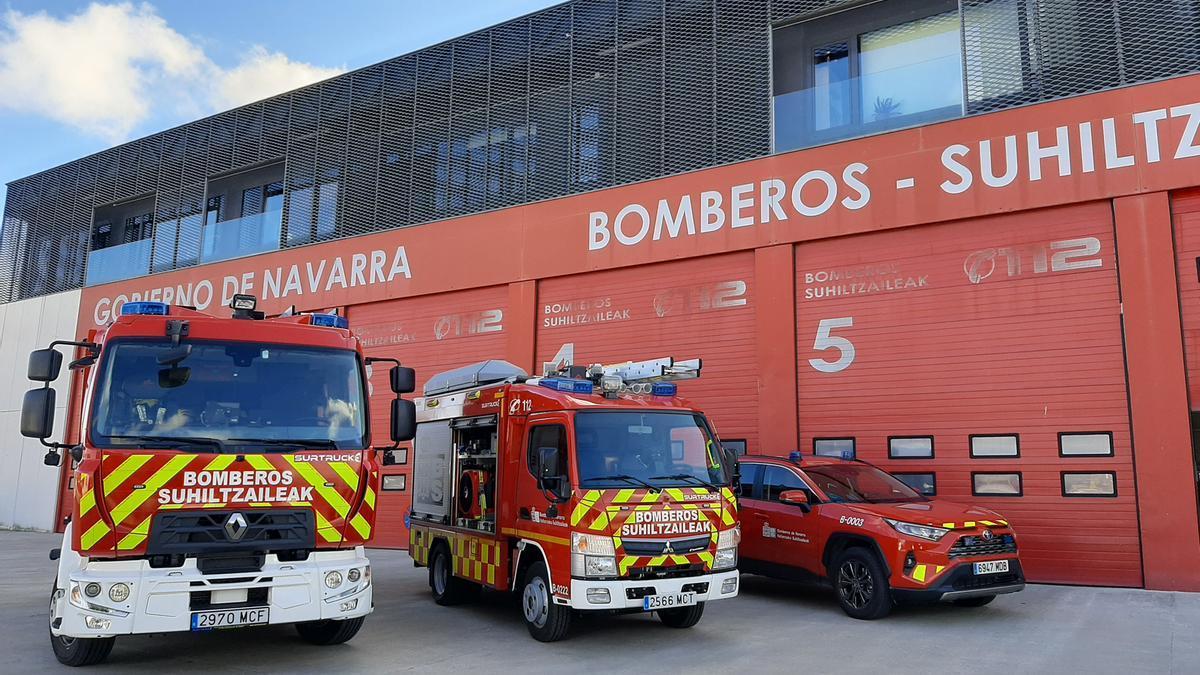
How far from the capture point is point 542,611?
8188 millimetres

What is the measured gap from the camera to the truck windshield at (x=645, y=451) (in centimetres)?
802

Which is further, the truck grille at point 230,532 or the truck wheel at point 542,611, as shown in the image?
the truck wheel at point 542,611

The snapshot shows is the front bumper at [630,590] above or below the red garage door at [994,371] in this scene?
below

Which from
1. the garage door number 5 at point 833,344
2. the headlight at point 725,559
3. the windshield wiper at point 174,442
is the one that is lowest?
the headlight at point 725,559

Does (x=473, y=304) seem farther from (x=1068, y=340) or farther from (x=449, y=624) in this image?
(x=1068, y=340)

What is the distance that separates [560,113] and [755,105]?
4.00 m

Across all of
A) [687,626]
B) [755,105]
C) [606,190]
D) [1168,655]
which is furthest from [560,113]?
[1168,655]

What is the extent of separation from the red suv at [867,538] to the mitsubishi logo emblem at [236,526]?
5991 millimetres

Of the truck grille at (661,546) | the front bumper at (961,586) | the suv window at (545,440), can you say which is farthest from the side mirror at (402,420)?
the front bumper at (961,586)

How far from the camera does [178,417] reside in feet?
21.7

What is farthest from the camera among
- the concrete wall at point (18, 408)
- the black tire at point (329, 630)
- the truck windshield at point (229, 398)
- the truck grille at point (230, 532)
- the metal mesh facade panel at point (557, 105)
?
the concrete wall at point (18, 408)

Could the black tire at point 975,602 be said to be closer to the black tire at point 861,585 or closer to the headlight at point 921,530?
the black tire at point 861,585

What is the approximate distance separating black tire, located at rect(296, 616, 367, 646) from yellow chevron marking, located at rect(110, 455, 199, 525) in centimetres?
193

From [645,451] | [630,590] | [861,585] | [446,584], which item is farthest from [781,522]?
[446,584]
